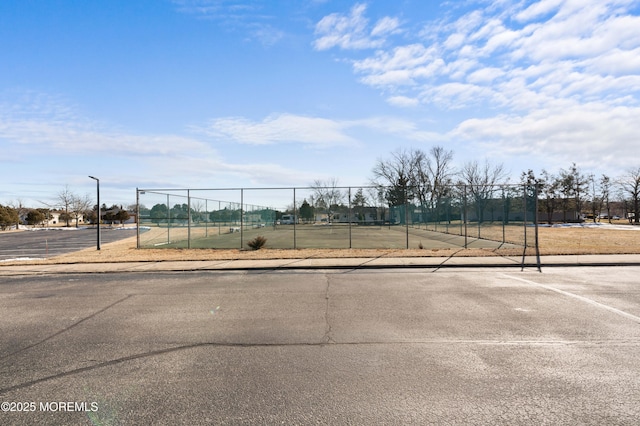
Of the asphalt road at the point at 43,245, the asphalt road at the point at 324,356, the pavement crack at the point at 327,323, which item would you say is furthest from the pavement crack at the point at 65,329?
the asphalt road at the point at 43,245

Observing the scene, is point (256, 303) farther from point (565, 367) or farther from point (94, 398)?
point (565, 367)

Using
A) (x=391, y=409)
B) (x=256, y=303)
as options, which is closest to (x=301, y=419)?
(x=391, y=409)

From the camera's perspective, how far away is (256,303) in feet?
26.2

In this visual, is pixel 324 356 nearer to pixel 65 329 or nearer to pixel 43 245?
pixel 65 329

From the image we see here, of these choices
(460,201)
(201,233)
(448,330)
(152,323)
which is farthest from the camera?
(201,233)

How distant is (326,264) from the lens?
13.8 m

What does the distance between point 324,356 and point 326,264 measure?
29.2 feet

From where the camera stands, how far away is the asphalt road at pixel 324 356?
3.51 metres

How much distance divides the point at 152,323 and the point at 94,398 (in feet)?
9.30

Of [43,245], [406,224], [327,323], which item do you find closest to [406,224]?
[406,224]

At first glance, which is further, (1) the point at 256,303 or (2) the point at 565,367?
(1) the point at 256,303

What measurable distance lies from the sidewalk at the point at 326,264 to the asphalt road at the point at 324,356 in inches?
157

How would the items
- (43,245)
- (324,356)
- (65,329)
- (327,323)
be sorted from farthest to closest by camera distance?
1. (43,245)
2. (327,323)
3. (65,329)
4. (324,356)

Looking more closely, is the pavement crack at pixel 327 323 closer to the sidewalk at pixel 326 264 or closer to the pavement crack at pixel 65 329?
the pavement crack at pixel 65 329
